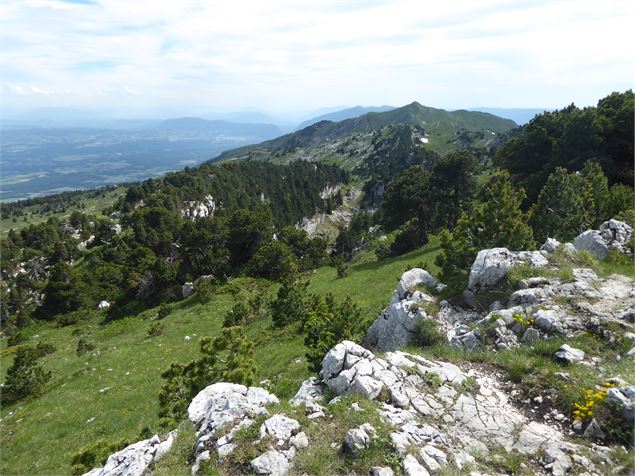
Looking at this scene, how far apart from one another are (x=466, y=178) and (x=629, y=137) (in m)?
19.6

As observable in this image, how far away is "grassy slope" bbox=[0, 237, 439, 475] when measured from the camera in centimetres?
1777

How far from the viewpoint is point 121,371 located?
25844 millimetres

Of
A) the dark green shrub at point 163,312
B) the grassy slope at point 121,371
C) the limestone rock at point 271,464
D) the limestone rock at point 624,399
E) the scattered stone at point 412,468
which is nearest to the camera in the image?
the scattered stone at point 412,468

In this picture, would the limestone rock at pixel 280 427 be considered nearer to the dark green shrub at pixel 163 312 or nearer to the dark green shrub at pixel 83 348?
the dark green shrub at pixel 83 348

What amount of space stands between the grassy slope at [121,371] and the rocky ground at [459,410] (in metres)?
5.62

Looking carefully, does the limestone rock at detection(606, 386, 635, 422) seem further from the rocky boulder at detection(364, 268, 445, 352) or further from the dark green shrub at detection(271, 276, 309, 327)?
the dark green shrub at detection(271, 276, 309, 327)

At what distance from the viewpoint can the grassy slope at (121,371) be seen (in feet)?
58.3

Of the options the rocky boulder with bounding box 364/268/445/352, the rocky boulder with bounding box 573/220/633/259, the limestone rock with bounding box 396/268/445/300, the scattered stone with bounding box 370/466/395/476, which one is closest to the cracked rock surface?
the scattered stone with bounding box 370/466/395/476

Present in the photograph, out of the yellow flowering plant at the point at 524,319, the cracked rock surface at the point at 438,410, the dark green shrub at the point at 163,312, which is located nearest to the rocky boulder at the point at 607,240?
the yellow flowering plant at the point at 524,319

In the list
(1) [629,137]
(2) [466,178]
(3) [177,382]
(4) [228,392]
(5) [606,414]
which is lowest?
(3) [177,382]

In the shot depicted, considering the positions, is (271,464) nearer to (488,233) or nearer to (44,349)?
(488,233)

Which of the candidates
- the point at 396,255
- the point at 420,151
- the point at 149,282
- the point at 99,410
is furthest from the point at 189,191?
the point at 420,151

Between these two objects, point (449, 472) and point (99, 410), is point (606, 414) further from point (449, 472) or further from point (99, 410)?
point (99, 410)

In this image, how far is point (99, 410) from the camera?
2023 cm
